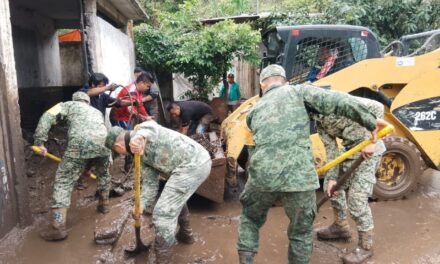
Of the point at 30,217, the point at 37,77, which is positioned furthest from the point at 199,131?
the point at 37,77

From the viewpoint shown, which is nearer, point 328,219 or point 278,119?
point 278,119

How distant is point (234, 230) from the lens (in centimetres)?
430

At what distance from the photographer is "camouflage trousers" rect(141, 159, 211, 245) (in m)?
3.21

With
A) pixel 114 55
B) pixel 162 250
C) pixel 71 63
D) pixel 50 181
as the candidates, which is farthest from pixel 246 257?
pixel 71 63

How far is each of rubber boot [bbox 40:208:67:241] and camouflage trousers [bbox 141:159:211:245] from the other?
129 cm

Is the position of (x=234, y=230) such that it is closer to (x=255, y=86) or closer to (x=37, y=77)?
(x=37, y=77)

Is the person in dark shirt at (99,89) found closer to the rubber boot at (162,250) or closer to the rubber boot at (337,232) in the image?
the rubber boot at (162,250)

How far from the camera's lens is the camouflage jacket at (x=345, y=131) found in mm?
3574

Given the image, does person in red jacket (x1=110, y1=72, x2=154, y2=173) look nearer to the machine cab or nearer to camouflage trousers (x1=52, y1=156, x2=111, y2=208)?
camouflage trousers (x1=52, y1=156, x2=111, y2=208)

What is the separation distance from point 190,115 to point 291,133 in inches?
142

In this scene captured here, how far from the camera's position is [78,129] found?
13.9 ft

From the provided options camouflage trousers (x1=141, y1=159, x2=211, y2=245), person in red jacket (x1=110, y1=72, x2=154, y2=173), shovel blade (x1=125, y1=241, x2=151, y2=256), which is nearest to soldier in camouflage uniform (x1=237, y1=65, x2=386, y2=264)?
camouflage trousers (x1=141, y1=159, x2=211, y2=245)

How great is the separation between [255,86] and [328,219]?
818cm

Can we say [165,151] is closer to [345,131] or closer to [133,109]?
[345,131]
